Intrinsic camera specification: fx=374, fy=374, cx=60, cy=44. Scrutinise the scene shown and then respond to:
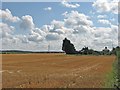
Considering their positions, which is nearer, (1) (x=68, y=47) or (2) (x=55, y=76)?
(2) (x=55, y=76)

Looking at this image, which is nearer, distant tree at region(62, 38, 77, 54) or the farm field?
the farm field

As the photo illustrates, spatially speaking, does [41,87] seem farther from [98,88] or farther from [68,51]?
[68,51]

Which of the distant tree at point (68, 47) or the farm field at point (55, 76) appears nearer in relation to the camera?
the farm field at point (55, 76)

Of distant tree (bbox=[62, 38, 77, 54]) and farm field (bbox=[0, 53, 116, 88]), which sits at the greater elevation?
distant tree (bbox=[62, 38, 77, 54])

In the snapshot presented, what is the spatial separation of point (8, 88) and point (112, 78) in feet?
22.3

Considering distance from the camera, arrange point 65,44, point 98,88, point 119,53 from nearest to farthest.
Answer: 1. point 119,53
2. point 98,88
3. point 65,44

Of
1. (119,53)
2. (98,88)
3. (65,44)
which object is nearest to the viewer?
(119,53)

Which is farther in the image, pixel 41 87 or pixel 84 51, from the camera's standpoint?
pixel 84 51

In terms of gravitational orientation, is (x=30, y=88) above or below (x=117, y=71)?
below

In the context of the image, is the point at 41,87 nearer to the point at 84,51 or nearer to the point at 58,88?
the point at 58,88

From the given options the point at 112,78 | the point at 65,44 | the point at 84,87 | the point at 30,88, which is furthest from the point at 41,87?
the point at 65,44

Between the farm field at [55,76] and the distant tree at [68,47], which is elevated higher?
the distant tree at [68,47]

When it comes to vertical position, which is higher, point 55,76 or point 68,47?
point 68,47

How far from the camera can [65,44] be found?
5079 inches
